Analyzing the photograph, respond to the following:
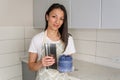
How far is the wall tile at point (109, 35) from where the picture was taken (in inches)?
62.0

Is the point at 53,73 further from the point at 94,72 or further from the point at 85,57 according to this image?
the point at 85,57

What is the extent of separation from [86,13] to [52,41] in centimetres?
37

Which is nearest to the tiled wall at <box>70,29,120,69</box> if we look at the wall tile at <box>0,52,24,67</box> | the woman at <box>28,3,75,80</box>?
the woman at <box>28,3,75,80</box>

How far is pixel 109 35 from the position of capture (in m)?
1.63

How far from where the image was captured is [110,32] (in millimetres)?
1624

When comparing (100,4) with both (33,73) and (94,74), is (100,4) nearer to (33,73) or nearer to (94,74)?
(94,74)

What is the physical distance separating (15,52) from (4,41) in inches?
7.5

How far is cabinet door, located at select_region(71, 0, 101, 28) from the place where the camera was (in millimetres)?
1342

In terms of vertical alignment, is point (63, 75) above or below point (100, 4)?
below

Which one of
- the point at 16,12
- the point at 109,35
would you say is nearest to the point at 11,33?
the point at 16,12

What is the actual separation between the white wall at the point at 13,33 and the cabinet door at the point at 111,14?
1071 mm

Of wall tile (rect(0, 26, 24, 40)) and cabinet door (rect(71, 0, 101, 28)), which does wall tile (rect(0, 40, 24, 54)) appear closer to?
wall tile (rect(0, 26, 24, 40))

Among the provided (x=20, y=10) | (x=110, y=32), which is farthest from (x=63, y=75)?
(x=20, y=10)

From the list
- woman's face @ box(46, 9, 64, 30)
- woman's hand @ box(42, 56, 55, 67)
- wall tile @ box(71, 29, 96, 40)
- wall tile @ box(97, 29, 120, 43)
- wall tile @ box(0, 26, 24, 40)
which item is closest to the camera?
woman's hand @ box(42, 56, 55, 67)
